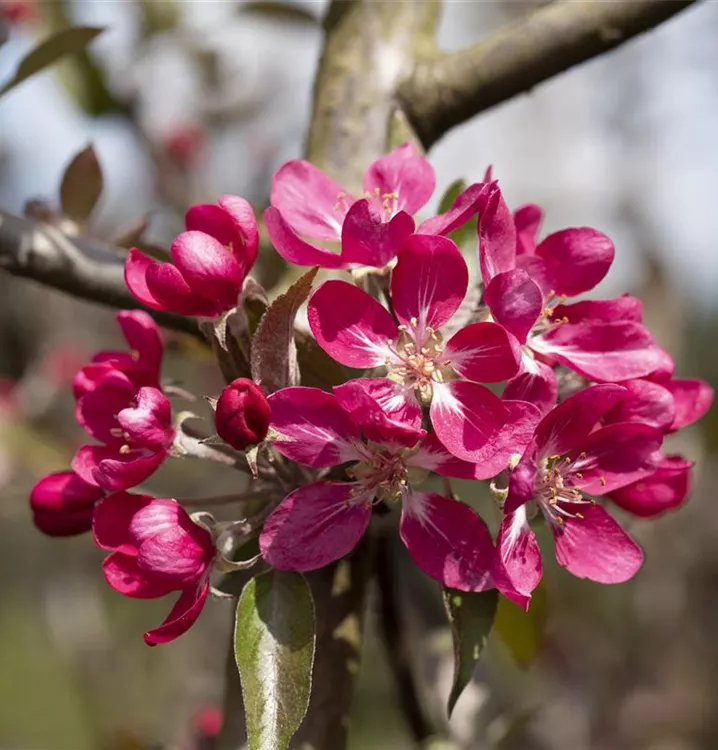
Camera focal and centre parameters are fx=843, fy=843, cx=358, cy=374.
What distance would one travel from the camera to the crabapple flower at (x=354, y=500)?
84 centimetres

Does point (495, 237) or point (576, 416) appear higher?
point (495, 237)

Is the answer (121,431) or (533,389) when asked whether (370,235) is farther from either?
(121,431)

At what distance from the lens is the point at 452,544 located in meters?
0.88

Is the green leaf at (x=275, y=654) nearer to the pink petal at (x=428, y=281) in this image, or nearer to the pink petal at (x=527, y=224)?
the pink petal at (x=428, y=281)

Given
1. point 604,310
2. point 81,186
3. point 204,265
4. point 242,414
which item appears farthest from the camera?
point 81,186

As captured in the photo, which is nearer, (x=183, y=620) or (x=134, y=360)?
(x=183, y=620)

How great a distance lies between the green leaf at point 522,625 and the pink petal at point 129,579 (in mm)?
532

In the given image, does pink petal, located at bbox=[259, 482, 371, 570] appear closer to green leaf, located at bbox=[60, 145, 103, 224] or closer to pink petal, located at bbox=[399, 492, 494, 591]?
pink petal, located at bbox=[399, 492, 494, 591]

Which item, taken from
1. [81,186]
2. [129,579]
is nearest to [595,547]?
[129,579]

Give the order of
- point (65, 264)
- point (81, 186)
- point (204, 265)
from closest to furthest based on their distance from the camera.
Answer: point (204, 265) → point (65, 264) → point (81, 186)

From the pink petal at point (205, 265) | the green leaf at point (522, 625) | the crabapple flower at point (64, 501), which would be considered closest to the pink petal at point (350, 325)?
the pink petal at point (205, 265)

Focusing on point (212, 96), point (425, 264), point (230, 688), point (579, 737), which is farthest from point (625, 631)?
point (425, 264)

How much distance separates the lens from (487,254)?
89 centimetres

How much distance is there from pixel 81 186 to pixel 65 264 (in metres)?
0.19
